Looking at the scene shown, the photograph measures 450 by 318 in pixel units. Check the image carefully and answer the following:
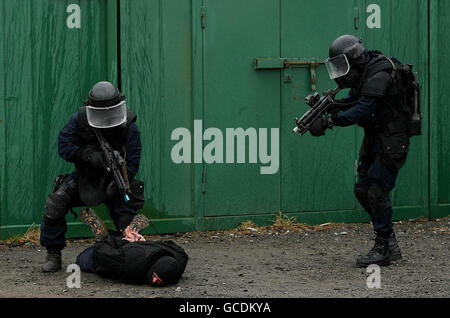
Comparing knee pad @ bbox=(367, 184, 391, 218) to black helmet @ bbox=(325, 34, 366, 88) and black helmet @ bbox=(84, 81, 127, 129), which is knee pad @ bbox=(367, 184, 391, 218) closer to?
black helmet @ bbox=(325, 34, 366, 88)

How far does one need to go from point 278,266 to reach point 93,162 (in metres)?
1.79

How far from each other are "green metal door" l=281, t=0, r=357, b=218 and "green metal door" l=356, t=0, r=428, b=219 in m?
0.31

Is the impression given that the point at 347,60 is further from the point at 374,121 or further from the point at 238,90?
the point at 238,90

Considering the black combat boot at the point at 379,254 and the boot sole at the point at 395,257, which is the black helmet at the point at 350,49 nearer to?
the black combat boot at the point at 379,254

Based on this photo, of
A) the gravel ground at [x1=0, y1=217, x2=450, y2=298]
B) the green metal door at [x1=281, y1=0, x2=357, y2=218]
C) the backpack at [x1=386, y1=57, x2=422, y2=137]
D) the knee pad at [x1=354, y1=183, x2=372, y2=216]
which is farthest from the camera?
the green metal door at [x1=281, y1=0, x2=357, y2=218]

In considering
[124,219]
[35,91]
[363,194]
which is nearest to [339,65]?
[363,194]

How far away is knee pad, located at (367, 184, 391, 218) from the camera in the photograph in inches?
265

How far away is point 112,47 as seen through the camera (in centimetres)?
803

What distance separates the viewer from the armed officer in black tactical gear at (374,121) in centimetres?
657

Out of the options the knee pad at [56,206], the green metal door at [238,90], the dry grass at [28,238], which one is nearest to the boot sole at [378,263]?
the green metal door at [238,90]

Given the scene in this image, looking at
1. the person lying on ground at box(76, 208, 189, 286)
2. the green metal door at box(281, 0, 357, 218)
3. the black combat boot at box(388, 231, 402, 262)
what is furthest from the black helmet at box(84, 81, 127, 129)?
the green metal door at box(281, 0, 357, 218)

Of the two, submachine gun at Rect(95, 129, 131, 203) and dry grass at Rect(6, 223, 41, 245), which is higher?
submachine gun at Rect(95, 129, 131, 203)

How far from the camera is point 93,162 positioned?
635cm

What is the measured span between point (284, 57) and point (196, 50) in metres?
0.90
